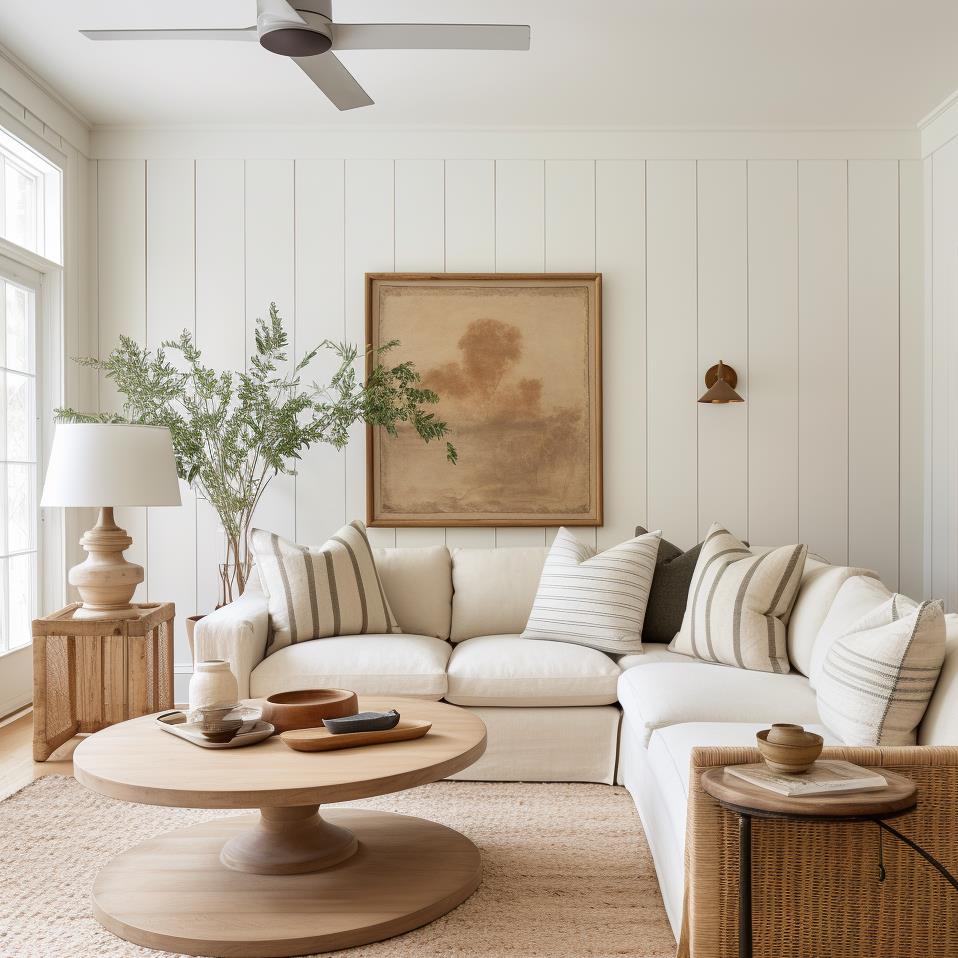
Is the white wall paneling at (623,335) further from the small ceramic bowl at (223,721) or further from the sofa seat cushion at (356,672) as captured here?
the small ceramic bowl at (223,721)

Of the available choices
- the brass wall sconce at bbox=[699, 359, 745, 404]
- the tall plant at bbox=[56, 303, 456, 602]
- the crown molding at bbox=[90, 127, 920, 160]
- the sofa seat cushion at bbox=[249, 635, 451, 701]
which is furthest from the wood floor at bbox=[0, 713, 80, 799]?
the brass wall sconce at bbox=[699, 359, 745, 404]

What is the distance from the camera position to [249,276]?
4.39m

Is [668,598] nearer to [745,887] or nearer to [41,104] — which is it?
[745,887]

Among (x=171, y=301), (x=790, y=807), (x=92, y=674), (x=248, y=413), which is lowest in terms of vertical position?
(x=92, y=674)

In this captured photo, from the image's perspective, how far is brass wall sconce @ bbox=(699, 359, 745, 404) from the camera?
4.18m

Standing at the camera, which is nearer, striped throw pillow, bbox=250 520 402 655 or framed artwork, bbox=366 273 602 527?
striped throw pillow, bbox=250 520 402 655

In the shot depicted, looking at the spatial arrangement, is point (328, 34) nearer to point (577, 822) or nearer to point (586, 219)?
point (586, 219)

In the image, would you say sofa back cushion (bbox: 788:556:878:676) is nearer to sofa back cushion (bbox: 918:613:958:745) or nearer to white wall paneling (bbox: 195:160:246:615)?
sofa back cushion (bbox: 918:613:958:745)

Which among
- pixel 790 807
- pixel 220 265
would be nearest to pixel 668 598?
pixel 790 807

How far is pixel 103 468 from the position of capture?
128 inches

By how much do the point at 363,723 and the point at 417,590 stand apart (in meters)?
1.56

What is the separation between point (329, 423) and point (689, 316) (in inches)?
72.0

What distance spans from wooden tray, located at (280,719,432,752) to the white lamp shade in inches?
54.2

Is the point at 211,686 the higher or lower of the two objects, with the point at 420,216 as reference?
lower
